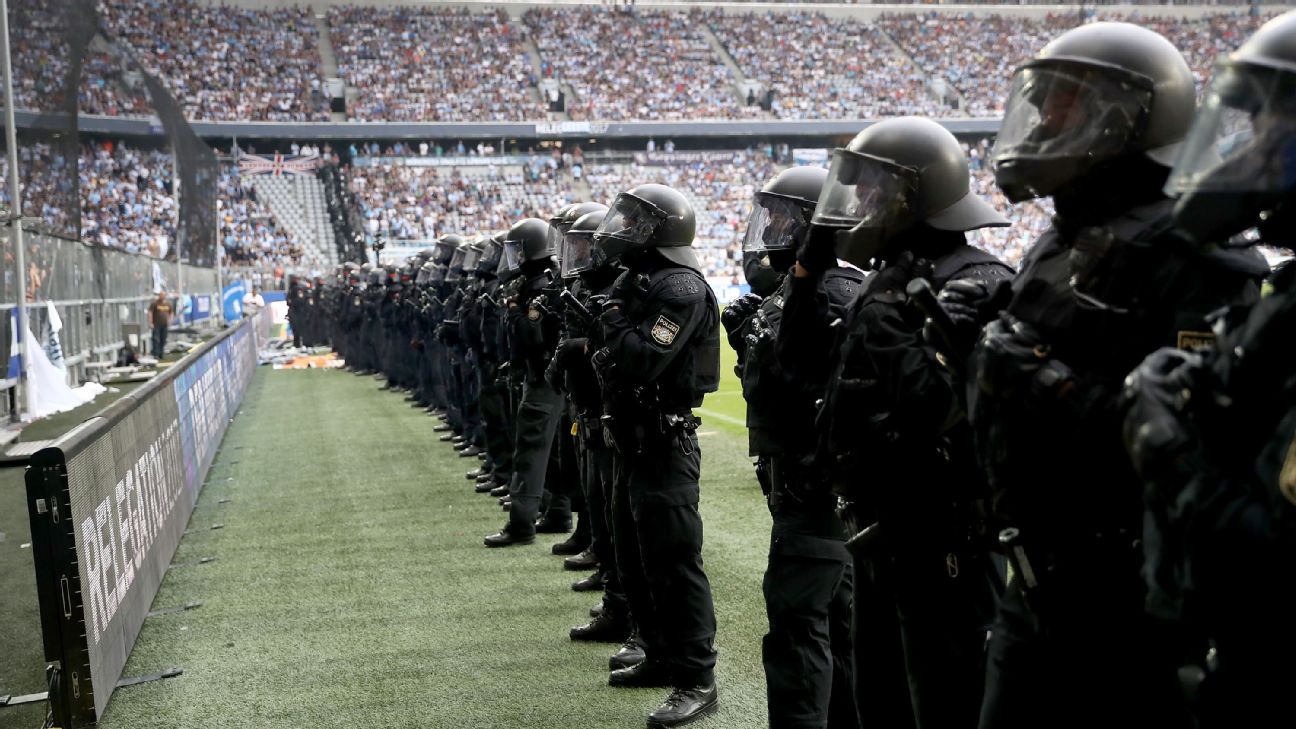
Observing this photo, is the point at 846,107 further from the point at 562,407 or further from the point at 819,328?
the point at 819,328

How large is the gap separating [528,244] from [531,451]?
5.08 ft

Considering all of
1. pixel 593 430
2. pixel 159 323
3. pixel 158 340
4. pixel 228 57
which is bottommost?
pixel 158 340

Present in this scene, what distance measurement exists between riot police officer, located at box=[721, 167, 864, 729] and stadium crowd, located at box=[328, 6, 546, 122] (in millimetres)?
A: 45058

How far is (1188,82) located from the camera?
9.39 ft

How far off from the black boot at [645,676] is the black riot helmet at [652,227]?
172cm

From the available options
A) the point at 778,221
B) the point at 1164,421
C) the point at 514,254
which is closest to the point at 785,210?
the point at 778,221

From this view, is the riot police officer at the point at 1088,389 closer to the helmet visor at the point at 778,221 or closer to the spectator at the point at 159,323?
the helmet visor at the point at 778,221

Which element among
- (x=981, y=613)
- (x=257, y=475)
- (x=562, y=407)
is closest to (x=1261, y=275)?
(x=981, y=613)

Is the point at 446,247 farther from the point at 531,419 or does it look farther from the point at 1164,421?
the point at 1164,421

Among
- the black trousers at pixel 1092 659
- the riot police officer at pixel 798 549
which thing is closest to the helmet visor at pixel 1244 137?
the black trousers at pixel 1092 659

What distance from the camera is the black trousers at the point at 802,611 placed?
4141mm

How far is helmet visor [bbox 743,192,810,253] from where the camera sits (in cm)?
457

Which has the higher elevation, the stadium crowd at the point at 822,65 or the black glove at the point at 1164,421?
the stadium crowd at the point at 822,65

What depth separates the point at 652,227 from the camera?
17.8 feet
